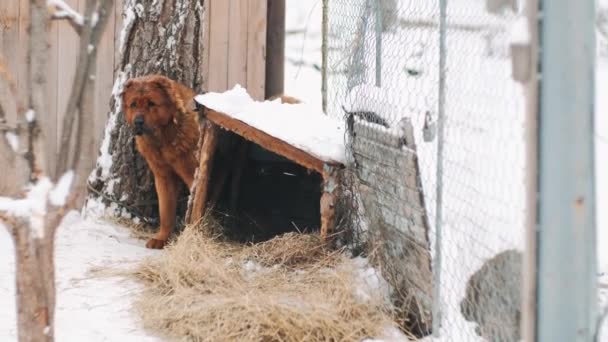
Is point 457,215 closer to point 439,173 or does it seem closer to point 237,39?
point 439,173

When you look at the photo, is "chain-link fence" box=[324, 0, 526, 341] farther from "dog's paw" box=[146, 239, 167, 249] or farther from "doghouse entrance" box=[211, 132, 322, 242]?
"dog's paw" box=[146, 239, 167, 249]

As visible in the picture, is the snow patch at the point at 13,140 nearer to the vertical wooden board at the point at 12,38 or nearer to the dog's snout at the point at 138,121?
the dog's snout at the point at 138,121

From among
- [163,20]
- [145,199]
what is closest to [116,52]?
[163,20]

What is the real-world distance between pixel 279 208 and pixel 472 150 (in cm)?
448

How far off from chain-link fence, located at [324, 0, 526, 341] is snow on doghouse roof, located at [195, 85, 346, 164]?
0.65 feet

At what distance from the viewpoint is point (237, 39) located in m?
8.19

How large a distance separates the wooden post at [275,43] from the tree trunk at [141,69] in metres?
1.17

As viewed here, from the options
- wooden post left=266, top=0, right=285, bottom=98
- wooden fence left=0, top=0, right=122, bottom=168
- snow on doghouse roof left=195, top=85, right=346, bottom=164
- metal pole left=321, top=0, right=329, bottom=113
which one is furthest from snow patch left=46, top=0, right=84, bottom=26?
wooden post left=266, top=0, right=285, bottom=98

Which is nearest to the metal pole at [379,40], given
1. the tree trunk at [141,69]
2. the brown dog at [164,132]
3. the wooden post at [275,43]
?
the brown dog at [164,132]

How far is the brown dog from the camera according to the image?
22.5 feet

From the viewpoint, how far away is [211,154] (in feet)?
21.7

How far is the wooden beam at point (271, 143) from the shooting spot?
5.32 meters

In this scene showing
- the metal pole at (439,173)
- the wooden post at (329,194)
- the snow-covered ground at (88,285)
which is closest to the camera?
the metal pole at (439,173)

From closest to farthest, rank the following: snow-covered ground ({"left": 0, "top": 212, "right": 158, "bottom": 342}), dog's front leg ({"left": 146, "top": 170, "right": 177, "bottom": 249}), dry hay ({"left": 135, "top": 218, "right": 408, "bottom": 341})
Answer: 1. dry hay ({"left": 135, "top": 218, "right": 408, "bottom": 341})
2. snow-covered ground ({"left": 0, "top": 212, "right": 158, "bottom": 342})
3. dog's front leg ({"left": 146, "top": 170, "right": 177, "bottom": 249})
